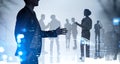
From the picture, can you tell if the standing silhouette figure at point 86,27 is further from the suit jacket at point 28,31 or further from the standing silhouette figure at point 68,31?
the suit jacket at point 28,31

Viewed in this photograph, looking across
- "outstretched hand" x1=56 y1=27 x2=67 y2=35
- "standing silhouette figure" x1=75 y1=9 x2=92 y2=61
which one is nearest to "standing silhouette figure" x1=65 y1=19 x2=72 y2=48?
"standing silhouette figure" x1=75 y1=9 x2=92 y2=61

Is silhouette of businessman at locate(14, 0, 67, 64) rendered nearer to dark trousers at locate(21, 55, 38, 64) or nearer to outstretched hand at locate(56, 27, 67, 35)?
dark trousers at locate(21, 55, 38, 64)

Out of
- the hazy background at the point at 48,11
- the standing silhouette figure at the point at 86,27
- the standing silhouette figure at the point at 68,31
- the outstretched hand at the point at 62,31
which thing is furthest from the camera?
the hazy background at the point at 48,11

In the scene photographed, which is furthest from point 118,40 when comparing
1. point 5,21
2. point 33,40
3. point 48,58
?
point 33,40

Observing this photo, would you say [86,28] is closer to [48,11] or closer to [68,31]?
[68,31]

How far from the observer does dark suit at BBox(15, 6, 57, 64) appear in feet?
9.43

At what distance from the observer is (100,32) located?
730 cm

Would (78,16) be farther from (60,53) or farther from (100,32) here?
(60,53)

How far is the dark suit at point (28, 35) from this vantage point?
9.43 feet

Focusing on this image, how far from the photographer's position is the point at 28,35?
2.91m

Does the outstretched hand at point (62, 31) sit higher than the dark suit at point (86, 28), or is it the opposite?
the dark suit at point (86, 28)

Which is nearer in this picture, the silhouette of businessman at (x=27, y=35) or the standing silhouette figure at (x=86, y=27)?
the silhouette of businessman at (x=27, y=35)

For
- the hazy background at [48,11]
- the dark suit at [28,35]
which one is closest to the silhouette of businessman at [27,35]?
the dark suit at [28,35]

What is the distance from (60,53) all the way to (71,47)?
0.49 meters
